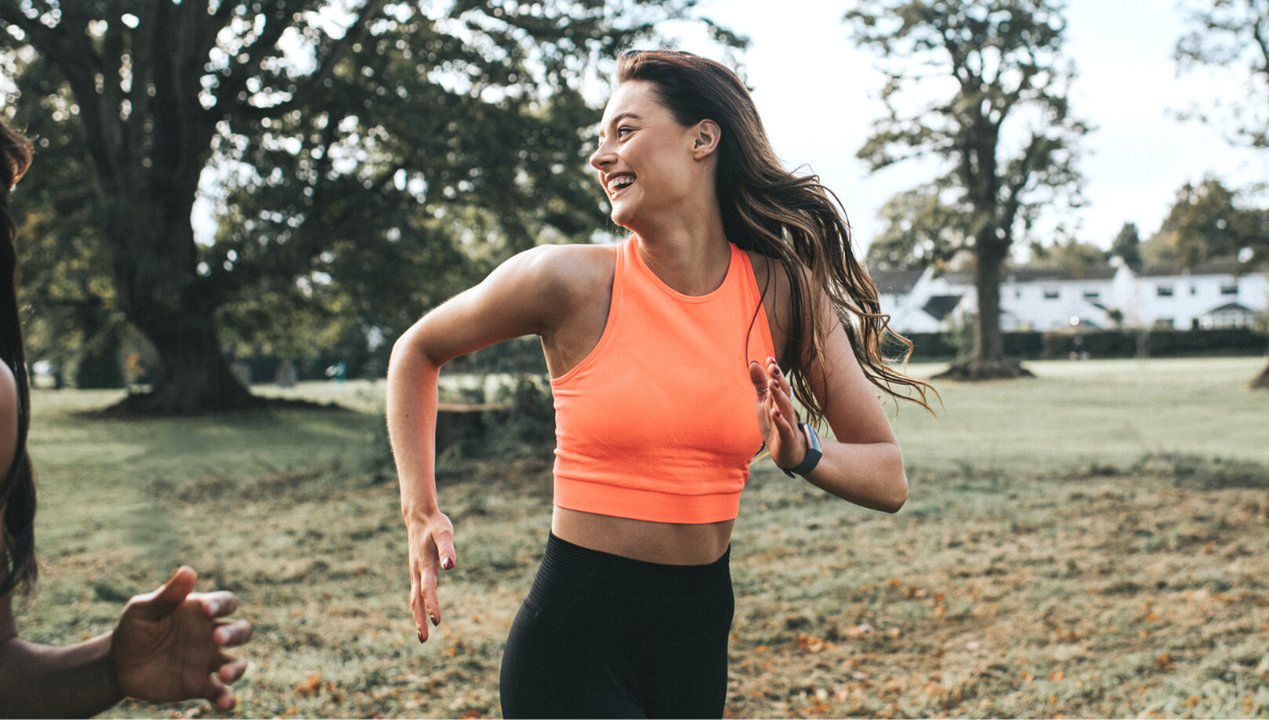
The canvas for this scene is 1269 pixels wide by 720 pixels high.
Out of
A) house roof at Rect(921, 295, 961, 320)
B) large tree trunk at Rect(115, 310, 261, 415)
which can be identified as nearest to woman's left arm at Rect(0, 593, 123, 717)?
large tree trunk at Rect(115, 310, 261, 415)

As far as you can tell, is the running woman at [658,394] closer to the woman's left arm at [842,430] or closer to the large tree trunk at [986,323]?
the woman's left arm at [842,430]

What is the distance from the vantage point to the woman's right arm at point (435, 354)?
2.45m

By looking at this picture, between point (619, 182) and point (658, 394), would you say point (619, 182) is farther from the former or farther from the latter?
point (658, 394)

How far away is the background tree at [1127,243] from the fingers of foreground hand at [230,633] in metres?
117

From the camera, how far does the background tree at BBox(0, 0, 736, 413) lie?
20656mm

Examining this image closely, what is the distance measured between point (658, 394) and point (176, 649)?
110 centimetres

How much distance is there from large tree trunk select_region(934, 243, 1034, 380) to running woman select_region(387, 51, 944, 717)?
38.9 m

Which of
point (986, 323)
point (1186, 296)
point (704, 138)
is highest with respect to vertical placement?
point (1186, 296)

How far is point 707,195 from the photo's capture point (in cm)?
267

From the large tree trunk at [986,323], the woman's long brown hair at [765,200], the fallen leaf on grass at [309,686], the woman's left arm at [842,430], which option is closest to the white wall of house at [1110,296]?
the large tree trunk at [986,323]

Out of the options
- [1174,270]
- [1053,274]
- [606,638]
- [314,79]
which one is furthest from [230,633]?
[1174,270]

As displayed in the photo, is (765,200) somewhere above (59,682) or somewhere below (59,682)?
above

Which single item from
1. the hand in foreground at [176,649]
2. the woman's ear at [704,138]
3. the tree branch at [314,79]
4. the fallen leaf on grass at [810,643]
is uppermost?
the tree branch at [314,79]

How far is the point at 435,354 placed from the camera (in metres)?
2.63
